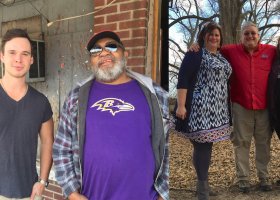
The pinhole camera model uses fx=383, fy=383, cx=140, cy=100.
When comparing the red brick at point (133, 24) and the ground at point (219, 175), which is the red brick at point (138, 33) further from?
the ground at point (219, 175)

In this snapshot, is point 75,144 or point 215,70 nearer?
point 75,144

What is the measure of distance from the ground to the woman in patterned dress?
26 centimetres

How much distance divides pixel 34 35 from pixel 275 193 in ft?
11.0

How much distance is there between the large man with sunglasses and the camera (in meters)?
2.27

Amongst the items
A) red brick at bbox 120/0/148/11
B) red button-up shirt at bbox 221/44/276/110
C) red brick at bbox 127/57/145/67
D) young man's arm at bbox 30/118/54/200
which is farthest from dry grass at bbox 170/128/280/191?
young man's arm at bbox 30/118/54/200

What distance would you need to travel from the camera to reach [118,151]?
2258 millimetres

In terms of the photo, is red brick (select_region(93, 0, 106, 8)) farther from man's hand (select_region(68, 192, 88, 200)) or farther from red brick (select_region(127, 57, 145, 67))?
man's hand (select_region(68, 192, 88, 200))

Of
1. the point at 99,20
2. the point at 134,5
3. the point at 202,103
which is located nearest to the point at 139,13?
the point at 134,5

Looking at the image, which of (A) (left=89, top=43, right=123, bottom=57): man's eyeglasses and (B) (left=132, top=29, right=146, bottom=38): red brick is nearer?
(A) (left=89, top=43, right=123, bottom=57): man's eyeglasses

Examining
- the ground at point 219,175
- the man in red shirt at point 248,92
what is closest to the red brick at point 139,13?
the ground at point 219,175

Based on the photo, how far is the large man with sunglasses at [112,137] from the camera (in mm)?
2272

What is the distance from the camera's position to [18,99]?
2.43m

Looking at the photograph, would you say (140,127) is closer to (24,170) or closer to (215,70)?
(24,170)

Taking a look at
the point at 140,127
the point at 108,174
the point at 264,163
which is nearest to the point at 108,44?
the point at 140,127
